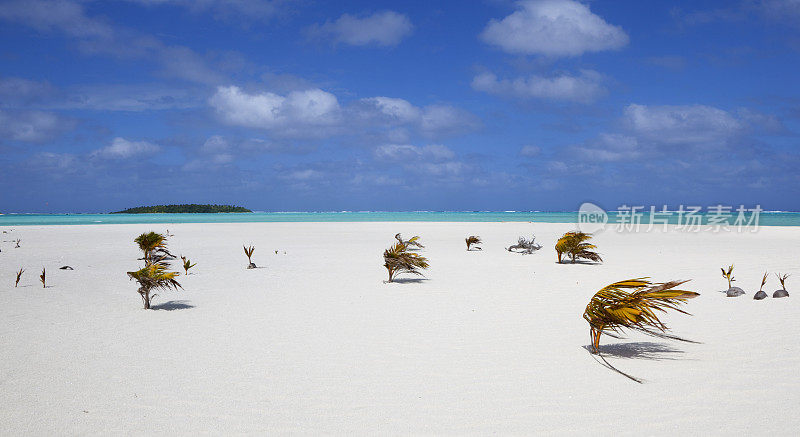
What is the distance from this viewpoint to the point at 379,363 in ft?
17.7

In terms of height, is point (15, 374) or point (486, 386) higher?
point (486, 386)

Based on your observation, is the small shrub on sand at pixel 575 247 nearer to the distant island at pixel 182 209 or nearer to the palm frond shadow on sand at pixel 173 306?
the palm frond shadow on sand at pixel 173 306

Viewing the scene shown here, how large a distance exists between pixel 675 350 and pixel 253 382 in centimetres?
505

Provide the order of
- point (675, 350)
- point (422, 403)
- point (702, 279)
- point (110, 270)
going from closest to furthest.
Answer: point (422, 403)
point (675, 350)
point (702, 279)
point (110, 270)

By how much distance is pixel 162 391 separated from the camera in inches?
181

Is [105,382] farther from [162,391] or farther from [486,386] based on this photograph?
[486,386]

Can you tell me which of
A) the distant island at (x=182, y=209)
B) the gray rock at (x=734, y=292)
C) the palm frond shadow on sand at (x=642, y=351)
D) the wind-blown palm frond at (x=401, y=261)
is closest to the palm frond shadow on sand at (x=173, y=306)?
the wind-blown palm frond at (x=401, y=261)

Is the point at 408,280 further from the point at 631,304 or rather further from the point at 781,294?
the point at 781,294

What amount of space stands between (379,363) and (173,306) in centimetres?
503

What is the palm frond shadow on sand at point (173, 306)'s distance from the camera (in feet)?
27.5

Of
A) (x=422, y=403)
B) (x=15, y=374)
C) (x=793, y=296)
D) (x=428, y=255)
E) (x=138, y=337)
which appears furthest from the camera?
(x=428, y=255)

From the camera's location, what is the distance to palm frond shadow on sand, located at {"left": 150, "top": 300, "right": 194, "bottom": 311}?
8.38 meters

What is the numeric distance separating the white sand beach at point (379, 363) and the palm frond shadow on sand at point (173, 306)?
72mm

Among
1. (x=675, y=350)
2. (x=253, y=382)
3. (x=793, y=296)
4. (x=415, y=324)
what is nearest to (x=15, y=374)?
(x=253, y=382)
